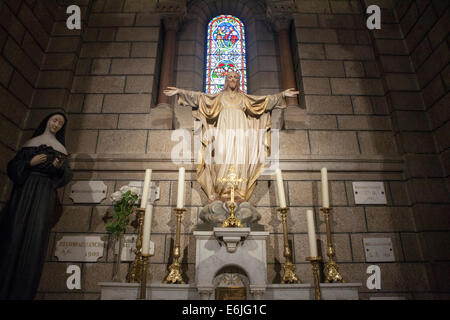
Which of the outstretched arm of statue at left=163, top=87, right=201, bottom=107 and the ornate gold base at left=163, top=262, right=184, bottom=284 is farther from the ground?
the outstretched arm of statue at left=163, top=87, right=201, bottom=107

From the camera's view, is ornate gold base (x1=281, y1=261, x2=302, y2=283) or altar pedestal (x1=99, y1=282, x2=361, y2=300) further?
ornate gold base (x1=281, y1=261, x2=302, y2=283)

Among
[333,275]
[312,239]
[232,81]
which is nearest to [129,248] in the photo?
[312,239]

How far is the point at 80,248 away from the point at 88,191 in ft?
2.78

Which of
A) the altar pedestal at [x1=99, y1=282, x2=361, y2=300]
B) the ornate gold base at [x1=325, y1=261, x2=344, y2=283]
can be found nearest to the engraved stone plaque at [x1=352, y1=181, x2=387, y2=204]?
the ornate gold base at [x1=325, y1=261, x2=344, y2=283]

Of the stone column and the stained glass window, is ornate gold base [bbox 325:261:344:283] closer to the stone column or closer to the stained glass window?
the stone column

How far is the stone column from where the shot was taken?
529 cm


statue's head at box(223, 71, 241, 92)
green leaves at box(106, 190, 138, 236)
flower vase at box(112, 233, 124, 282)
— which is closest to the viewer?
flower vase at box(112, 233, 124, 282)

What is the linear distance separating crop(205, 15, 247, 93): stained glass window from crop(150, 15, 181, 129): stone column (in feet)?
2.80

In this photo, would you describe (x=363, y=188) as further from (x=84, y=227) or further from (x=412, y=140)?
(x=84, y=227)

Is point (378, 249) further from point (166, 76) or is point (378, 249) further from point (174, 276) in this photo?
point (166, 76)

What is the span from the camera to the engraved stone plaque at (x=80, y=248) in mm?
4344
